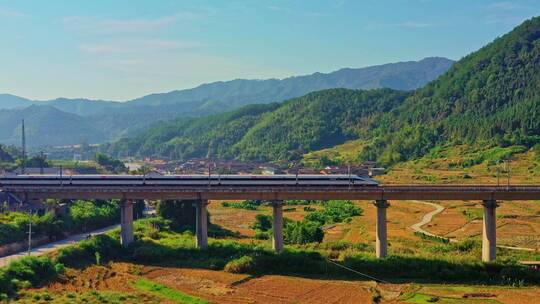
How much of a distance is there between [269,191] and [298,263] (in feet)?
29.7

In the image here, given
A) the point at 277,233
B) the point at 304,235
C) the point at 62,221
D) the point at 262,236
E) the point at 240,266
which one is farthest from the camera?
the point at 262,236

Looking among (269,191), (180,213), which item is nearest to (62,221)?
(180,213)

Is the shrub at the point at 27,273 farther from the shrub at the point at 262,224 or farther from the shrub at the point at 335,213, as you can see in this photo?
the shrub at the point at 335,213

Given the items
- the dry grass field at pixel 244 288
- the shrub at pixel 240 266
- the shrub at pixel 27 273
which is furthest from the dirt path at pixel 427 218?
the shrub at pixel 27 273

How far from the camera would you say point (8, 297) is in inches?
1827

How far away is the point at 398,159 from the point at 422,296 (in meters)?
132

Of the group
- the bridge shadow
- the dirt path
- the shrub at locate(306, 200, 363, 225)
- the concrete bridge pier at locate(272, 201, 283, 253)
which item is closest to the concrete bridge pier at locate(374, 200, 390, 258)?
the bridge shadow

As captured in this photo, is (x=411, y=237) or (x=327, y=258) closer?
(x=327, y=258)

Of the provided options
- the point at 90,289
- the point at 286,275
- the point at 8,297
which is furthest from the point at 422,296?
the point at 8,297

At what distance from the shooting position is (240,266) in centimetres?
5709

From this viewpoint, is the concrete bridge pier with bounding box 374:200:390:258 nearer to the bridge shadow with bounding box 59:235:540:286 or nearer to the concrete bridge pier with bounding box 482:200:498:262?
the bridge shadow with bounding box 59:235:540:286

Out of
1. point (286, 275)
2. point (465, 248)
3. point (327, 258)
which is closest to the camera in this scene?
point (286, 275)

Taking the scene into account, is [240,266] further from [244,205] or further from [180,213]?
[244,205]

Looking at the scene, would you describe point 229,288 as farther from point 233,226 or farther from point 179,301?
point 233,226
